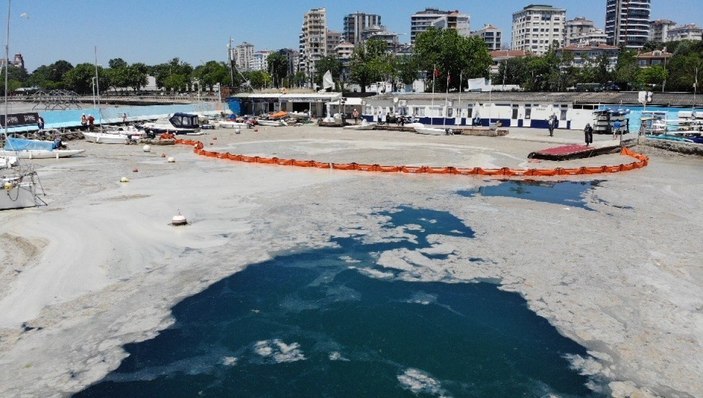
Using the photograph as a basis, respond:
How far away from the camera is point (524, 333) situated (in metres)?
10.7

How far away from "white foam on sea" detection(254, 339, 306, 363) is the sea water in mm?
18

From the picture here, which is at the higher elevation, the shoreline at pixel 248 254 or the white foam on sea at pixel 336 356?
the shoreline at pixel 248 254

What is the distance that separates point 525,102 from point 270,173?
109ft

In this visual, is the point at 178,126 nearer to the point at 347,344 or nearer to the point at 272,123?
the point at 272,123

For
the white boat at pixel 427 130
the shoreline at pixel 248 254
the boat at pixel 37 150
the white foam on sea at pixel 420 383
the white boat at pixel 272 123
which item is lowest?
the white foam on sea at pixel 420 383

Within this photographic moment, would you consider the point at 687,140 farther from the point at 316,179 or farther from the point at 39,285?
the point at 39,285

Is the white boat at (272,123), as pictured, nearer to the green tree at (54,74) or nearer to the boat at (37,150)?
the boat at (37,150)

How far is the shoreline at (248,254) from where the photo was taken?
9891mm

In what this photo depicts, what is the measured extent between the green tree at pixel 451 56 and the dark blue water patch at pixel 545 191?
66.0 meters

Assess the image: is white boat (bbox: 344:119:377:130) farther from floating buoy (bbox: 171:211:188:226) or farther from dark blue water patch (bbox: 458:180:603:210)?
floating buoy (bbox: 171:211:188:226)

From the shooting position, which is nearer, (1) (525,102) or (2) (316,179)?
(2) (316,179)

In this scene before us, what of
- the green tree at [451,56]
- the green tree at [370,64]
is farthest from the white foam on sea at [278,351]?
the green tree at [370,64]

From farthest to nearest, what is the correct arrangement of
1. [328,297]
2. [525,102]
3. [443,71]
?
[443,71] < [525,102] < [328,297]

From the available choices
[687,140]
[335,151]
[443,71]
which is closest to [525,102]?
[687,140]
